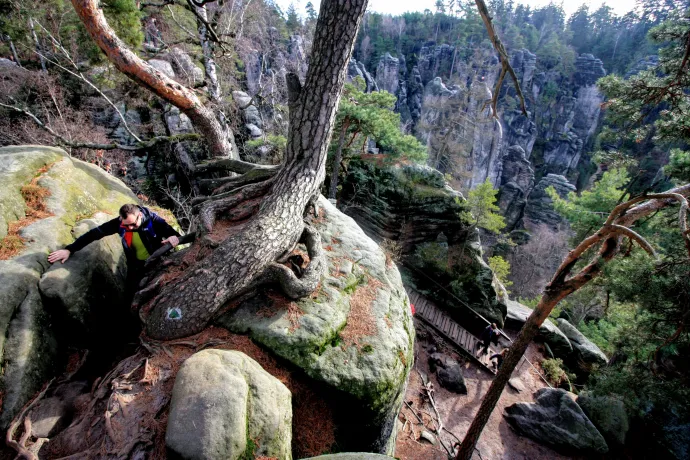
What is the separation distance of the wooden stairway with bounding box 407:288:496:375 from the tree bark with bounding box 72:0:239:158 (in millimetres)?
9630

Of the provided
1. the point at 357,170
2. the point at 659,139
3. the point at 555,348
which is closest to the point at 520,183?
the point at 555,348

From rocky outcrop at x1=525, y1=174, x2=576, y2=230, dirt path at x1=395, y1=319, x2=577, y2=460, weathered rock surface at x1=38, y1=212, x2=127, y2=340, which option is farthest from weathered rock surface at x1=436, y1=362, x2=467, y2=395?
rocky outcrop at x1=525, y1=174, x2=576, y2=230

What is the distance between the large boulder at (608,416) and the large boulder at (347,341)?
823 centimetres

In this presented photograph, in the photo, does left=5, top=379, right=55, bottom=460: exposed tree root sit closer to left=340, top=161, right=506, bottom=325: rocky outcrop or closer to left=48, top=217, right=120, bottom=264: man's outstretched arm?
left=48, top=217, right=120, bottom=264: man's outstretched arm

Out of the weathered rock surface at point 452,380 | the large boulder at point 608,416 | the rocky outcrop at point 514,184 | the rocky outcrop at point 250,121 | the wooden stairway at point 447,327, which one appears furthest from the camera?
the rocky outcrop at point 514,184

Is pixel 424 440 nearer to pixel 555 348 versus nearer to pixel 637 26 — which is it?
pixel 555 348

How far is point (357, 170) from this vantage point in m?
13.6

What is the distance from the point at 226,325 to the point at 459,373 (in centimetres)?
871

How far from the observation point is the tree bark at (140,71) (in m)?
3.89

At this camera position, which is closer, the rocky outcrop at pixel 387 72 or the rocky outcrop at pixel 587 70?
the rocky outcrop at pixel 387 72

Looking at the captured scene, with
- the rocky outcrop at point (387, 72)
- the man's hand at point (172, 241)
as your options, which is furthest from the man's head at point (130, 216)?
the rocky outcrop at point (387, 72)

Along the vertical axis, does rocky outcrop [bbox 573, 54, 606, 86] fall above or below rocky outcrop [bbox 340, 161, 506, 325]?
above

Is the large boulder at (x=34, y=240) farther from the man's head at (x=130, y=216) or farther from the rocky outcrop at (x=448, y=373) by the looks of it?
the rocky outcrop at (x=448, y=373)

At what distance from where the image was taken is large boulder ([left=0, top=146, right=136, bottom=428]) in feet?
8.55
